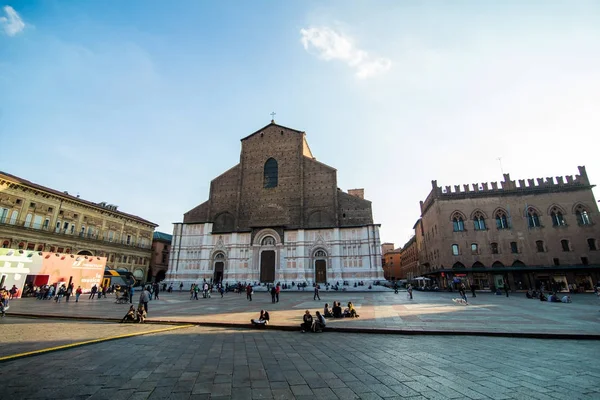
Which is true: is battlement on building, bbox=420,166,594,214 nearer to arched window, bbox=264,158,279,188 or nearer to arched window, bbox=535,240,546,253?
arched window, bbox=535,240,546,253

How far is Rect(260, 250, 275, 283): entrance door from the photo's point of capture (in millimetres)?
33156

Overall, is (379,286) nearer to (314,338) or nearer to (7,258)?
(314,338)

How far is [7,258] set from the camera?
788 inches

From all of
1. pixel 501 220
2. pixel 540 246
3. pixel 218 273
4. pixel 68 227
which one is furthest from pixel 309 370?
pixel 68 227

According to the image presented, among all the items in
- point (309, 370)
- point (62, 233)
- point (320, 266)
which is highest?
point (62, 233)

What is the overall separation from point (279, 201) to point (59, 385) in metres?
32.0

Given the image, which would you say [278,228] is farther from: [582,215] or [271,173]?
[582,215]

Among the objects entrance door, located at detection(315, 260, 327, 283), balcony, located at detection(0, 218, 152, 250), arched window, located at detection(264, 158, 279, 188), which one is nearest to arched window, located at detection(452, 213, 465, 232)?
entrance door, located at detection(315, 260, 327, 283)

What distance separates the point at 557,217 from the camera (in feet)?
98.7

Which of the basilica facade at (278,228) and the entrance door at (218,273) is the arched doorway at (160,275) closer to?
the basilica facade at (278,228)

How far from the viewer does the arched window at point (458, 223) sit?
32219mm

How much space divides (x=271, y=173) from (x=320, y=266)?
14517mm

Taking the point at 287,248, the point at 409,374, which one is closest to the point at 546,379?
the point at 409,374

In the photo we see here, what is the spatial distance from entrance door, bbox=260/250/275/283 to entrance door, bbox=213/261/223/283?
5458 millimetres
